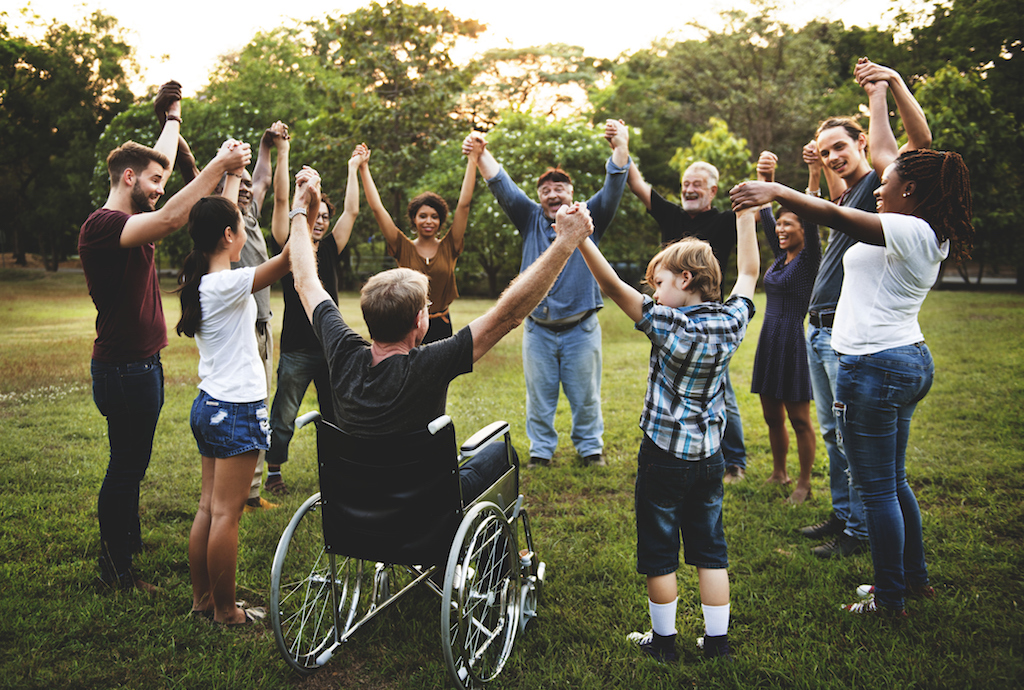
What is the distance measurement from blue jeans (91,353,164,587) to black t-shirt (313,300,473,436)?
1.27m

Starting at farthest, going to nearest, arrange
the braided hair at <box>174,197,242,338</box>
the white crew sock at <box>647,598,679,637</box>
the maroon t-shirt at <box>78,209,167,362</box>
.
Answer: the maroon t-shirt at <box>78,209,167,362</box> < the braided hair at <box>174,197,242,338</box> < the white crew sock at <box>647,598,679,637</box>

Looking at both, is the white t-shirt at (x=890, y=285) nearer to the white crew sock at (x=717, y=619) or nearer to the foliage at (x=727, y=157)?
the white crew sock at (x=717, y=619)

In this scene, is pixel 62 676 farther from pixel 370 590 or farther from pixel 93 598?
pixel 370 590

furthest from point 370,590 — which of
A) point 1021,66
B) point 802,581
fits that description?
point 1021,66

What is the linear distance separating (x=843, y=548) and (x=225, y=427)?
10.0 feet

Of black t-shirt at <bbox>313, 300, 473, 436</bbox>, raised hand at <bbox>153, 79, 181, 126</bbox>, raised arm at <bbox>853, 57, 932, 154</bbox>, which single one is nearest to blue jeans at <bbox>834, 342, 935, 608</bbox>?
raised arm at <bbox>853, 57, 932, 154</bbox>

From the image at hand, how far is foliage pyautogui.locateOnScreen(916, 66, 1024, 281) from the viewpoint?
711 cm

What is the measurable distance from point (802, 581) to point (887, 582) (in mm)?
475

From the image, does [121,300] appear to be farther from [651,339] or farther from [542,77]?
[542,77]

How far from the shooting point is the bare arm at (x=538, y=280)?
6.68 ft

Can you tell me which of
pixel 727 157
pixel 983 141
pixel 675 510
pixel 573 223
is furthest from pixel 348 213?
pixel 727 157

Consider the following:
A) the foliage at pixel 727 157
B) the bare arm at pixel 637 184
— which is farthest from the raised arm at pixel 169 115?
the foliage at pixel 727 157

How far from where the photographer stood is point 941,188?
7.67 feet

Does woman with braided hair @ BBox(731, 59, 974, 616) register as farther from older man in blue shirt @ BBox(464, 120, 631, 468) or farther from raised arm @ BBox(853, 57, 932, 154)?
older man in blue shirt @ BBox(464, 120, 631, 468)
